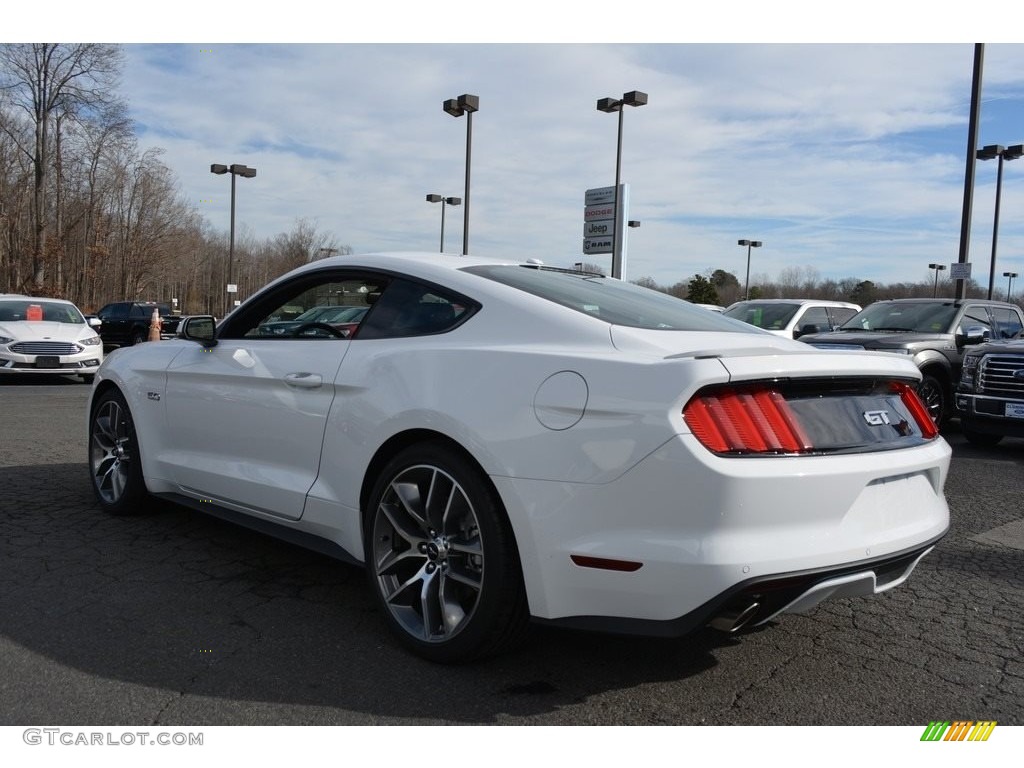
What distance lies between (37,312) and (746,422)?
15.4 m

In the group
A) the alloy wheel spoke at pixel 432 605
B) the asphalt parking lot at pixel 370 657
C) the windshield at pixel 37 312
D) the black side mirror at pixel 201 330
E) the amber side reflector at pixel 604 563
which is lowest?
the asphalt parking lot at pixel 370 657

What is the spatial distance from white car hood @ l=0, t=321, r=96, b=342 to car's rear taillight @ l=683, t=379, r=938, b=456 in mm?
14039

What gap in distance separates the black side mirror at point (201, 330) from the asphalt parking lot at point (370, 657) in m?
1.08

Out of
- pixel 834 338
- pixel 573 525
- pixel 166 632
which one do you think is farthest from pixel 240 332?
pixel 834 338

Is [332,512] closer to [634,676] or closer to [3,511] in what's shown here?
[634,676]

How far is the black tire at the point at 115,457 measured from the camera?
4.75m

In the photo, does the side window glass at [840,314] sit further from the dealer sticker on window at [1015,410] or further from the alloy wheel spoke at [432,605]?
the alloy wheel spoke at [432,605]

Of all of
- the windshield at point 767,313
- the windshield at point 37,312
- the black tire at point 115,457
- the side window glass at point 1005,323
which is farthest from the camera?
the windshield at point 37,312

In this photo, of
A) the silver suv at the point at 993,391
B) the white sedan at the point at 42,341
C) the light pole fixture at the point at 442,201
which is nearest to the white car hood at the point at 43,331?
the white sedan at the point at 42,341

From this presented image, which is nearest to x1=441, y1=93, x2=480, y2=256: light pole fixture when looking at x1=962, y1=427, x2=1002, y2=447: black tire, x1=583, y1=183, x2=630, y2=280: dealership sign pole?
x1=583, y1=183, x2=630, y2=280: dealership sign pole

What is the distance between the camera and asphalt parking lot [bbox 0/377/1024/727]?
8.64 ft

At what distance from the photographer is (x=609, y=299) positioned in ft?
11.4

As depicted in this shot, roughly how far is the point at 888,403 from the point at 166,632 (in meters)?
2.81

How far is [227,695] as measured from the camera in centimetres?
271
